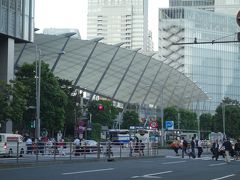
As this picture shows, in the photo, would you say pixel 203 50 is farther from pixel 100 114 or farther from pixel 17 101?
pixel 17 101

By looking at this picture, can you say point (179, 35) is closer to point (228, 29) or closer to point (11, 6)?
point (228, 29)

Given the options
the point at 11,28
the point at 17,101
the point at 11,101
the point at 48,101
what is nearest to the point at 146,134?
the point at 48,101

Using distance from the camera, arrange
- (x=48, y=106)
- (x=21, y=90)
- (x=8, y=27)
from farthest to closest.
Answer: (x=48, y=106) < (x=8, y=27) < (x=21, y=90)

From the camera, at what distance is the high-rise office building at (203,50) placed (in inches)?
6742

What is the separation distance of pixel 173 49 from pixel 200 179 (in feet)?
522

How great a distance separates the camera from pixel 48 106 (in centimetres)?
5612

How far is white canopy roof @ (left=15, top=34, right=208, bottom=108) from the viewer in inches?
3273

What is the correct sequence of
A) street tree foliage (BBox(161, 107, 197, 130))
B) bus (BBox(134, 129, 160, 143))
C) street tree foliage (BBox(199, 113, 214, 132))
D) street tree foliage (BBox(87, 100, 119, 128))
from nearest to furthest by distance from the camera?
bus (BBox(134, 129, 160, 143)), street tree foliage (BBox(87, 100, 119, 128)), street tree foliage (BBox(161, 107, 197, 130)), street tree foliage (BBox(199, 113, 214, 132))

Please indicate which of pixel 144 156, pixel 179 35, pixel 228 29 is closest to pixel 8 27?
pixel 144 156

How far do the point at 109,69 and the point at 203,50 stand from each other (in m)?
81.2

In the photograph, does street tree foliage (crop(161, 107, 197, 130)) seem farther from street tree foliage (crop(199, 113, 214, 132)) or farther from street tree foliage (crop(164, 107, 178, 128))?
street tree foliage (crop(199, 113, 214, 132))

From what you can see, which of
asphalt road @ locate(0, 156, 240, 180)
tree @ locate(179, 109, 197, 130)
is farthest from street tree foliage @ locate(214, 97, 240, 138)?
asphalt road @ locate(0, 156, 240, 180)

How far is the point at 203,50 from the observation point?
569ft

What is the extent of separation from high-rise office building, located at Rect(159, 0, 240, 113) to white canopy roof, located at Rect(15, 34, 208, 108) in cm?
4112
